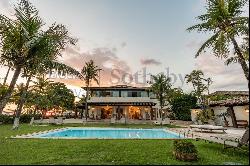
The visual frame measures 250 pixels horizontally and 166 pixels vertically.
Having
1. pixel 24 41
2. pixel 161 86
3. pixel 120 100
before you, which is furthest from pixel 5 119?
pixel 24 41

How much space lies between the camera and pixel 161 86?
37.0 m

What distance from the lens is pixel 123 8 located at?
891 inches

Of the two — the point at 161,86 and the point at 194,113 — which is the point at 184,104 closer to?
the point at 194,113

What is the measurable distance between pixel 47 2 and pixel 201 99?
29081mm

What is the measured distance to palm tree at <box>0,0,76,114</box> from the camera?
9.60 meters

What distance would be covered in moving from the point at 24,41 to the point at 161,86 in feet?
95.7

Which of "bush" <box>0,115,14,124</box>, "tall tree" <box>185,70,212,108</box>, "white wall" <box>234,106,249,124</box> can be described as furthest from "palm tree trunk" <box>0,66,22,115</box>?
"tall tree" <box>185,70,212,108</box>

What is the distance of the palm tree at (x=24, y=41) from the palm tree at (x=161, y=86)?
91.8 feet

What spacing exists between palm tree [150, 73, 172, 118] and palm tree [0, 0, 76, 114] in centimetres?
2798

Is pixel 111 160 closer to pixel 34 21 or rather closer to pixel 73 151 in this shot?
pixel 73 151

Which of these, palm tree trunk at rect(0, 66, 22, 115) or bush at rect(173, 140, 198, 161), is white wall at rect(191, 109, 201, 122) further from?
palm tree trunk at rect(0, 66, 22, 115)

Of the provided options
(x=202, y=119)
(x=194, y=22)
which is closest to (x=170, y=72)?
(x=202, y=119)

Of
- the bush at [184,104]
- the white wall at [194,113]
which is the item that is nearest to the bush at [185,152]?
the white wall at [194,113]

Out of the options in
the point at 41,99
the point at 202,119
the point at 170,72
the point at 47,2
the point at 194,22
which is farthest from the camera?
the point at 41,99
